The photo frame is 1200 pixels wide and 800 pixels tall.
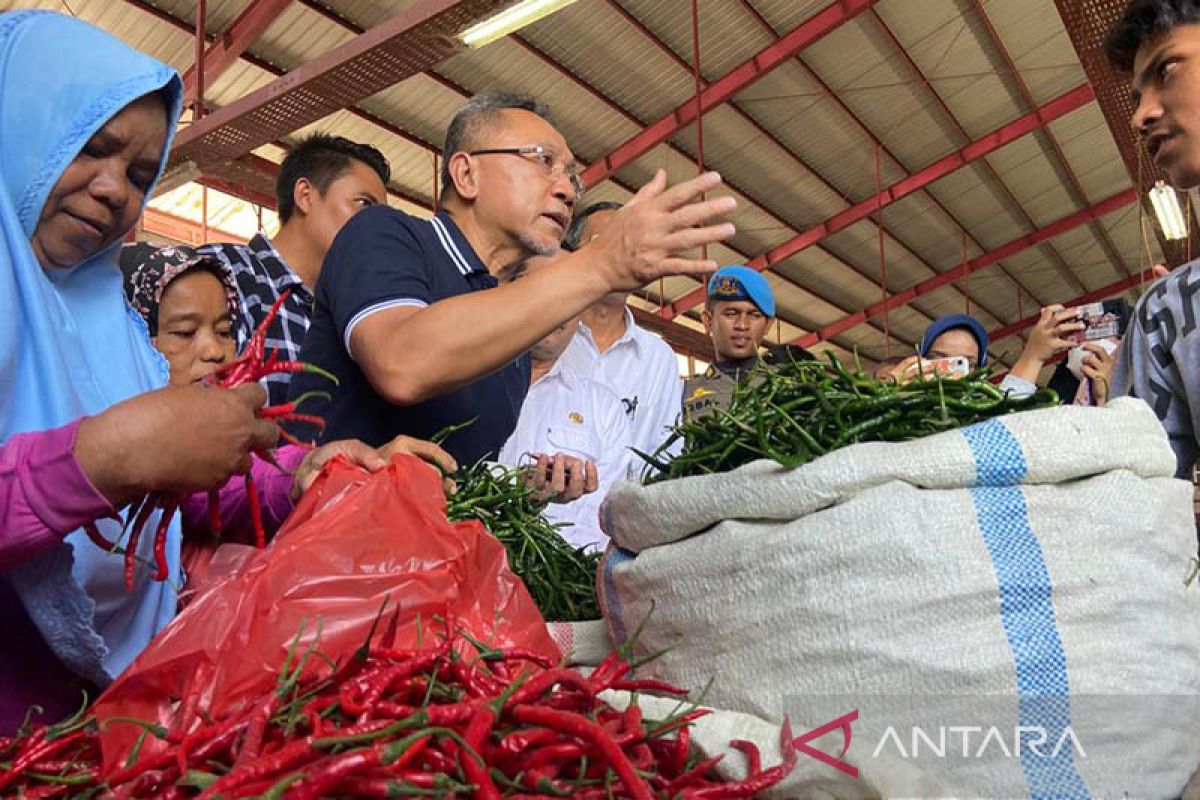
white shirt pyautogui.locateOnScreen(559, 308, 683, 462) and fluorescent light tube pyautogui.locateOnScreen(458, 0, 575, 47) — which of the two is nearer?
white shirt pyautogui.locateOnScreen(559, 308, 683, 462)

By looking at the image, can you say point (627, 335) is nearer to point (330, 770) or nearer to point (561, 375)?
point (561, 375)

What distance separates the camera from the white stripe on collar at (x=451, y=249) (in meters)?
2.12

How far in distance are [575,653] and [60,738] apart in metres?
0.68

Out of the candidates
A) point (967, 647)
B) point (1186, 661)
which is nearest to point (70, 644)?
point (967, 647)

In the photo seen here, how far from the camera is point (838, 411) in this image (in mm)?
1157

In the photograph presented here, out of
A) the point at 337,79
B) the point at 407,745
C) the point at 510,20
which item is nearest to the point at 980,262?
the point at 510,20

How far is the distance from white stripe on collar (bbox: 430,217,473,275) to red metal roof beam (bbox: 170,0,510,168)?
452 cm

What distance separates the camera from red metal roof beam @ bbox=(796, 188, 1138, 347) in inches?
699

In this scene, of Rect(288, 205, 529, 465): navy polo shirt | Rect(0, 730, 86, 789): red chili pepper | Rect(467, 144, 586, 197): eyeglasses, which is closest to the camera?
Rect(0, 730, 86, 789): red chili pepper

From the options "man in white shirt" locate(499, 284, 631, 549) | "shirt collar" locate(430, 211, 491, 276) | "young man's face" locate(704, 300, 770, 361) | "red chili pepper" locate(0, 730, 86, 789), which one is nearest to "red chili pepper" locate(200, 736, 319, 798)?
"red chili pepper" locate(0, 730, 86, 789)

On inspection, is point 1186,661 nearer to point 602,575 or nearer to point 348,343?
point 602,575

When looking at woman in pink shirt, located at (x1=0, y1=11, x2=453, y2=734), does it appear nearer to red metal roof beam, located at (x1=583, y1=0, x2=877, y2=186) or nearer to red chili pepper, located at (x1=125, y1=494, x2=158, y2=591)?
red chili pepper, located at (x1=125, y1=494, x2=158, y2=591)

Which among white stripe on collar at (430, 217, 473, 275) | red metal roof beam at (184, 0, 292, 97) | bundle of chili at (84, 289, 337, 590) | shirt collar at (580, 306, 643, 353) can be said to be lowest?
bundle of chili at (84, 289, 337, 590)

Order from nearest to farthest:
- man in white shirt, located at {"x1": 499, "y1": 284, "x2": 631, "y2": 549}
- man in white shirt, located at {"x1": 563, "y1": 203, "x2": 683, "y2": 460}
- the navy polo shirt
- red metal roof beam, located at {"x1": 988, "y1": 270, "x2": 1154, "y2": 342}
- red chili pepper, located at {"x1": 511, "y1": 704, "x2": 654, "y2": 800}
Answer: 1. red chili pepper, located at {"x1": 511, "y1": 704, "x2": 654, "y2": 800}
2. the navy polo shirt
3. man in white shirt, located at {"x1": 499, "y1": 284, "x2": 631, "y2": 549}
4. man in white shirt, located at {"x1": 563, "y1": 203, "x2": 683, "y2": 460}
5. red metal roof beam, located at {"x1": 988, "y1": 270, "x2": 1154, "y2": 342}
